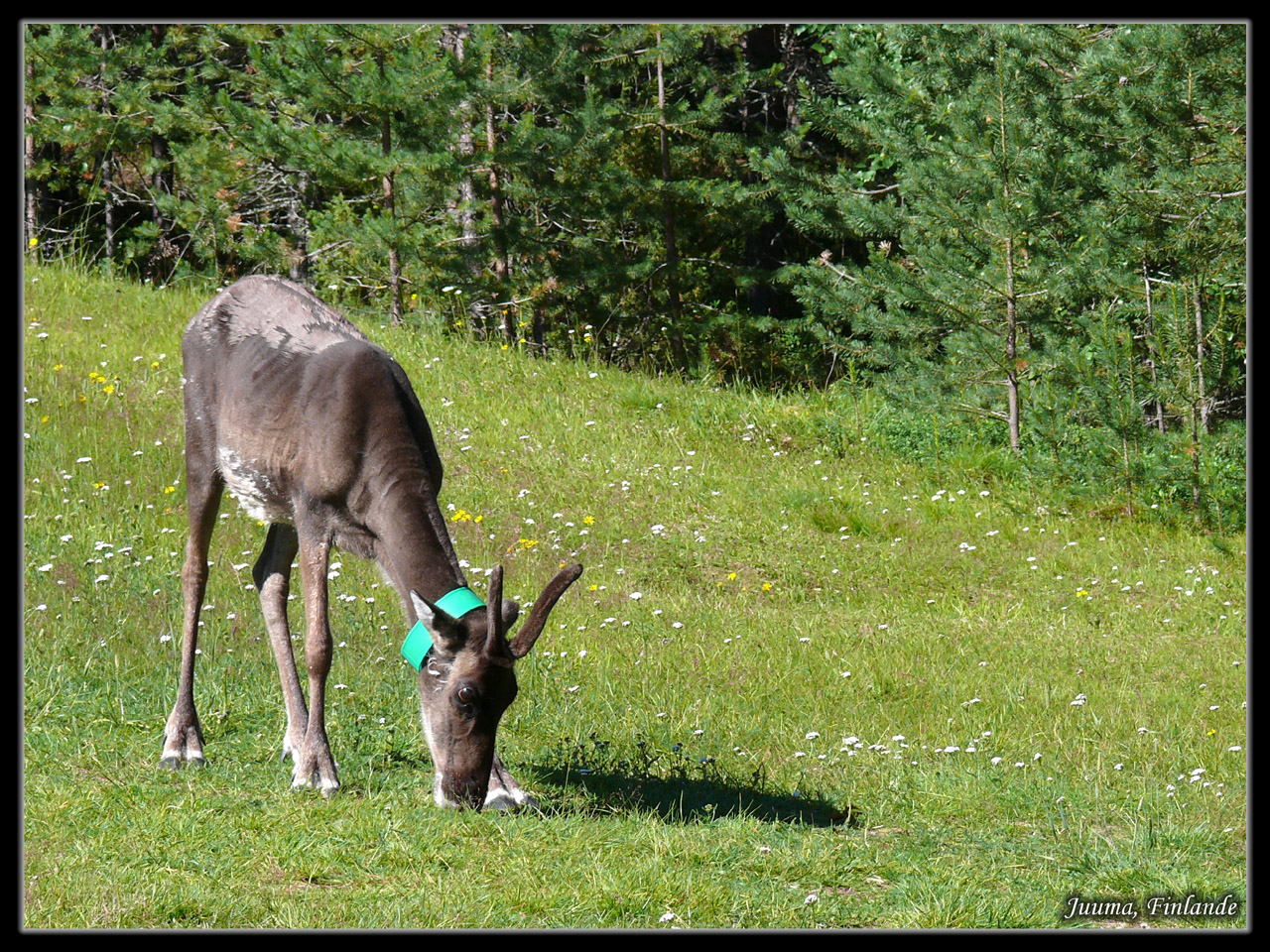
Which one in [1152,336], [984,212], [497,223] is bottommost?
[1152,336]

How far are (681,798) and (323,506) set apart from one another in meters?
2.13

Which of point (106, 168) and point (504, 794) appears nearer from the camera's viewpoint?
point (504, 794)

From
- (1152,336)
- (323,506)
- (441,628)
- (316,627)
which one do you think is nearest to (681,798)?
(441,628)

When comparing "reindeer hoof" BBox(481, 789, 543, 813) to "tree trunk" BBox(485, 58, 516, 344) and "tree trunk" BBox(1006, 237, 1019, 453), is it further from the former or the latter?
"tree trunk" BBox(485, 58, 516, 344)

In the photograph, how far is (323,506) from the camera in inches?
249

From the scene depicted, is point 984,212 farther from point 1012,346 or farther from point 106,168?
point 106,168

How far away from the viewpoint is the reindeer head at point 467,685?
5.32 meters

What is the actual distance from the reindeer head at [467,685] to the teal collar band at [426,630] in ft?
0.12

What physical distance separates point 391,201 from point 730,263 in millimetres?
5265

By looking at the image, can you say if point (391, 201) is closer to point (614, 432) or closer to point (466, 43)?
point (466, 43)

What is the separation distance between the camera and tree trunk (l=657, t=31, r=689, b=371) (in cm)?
1808

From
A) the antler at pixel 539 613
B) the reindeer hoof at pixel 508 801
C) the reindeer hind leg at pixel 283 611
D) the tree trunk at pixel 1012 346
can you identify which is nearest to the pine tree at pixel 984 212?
the tree trunk at pixel 1012 346

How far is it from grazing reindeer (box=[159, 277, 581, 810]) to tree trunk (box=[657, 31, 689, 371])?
37.1 feet

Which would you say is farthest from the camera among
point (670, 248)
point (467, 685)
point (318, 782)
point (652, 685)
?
point (670, 248)
